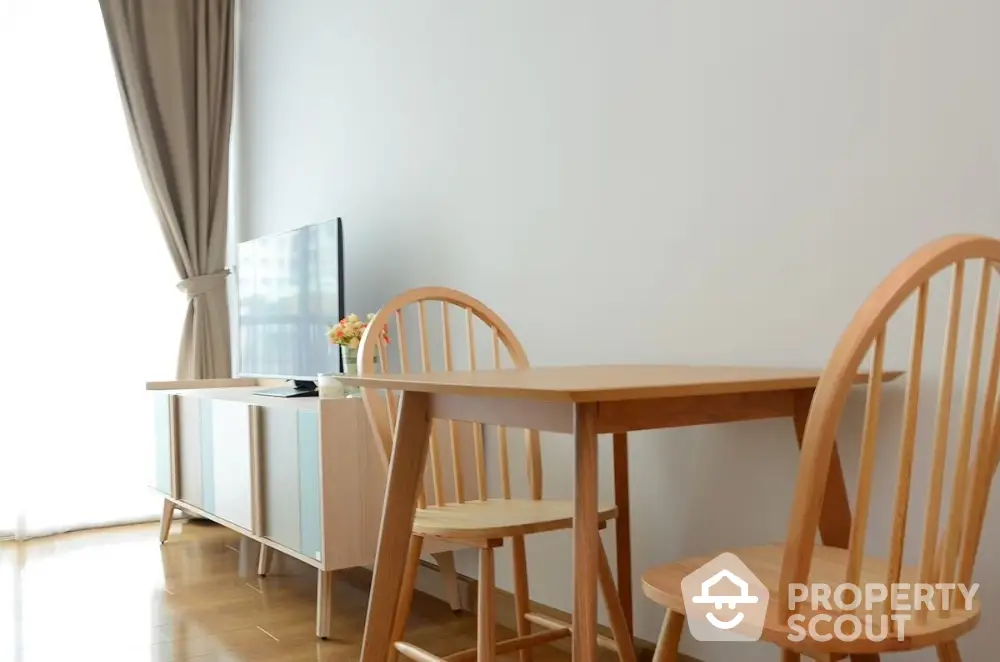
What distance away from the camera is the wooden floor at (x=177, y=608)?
2.41 metres

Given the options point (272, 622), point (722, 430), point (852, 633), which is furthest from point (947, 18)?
point (272, 622)

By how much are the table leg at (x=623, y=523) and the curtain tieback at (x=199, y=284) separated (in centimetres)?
281

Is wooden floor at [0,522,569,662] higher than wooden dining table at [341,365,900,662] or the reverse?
the reverse

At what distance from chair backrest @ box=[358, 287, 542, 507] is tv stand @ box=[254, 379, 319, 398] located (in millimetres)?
391

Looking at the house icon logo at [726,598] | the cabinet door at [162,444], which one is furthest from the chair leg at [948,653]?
the cabinet door at [162,444]

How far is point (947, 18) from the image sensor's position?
1604 mm

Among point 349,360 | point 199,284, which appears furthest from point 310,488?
point 199,284

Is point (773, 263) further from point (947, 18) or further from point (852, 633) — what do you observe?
point (852, 633)

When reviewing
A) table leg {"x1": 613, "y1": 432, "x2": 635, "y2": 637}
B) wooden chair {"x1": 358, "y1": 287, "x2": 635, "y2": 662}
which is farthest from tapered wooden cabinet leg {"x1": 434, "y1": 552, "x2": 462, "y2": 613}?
table leg {"x1": 613, "y1": 432, "x2": 635, "y2": 637}

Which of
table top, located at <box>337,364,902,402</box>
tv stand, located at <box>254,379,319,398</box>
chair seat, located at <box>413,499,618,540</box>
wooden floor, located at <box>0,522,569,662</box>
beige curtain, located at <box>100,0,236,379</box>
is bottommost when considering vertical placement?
wooden floor, located at <box>0,522,569,662</box>

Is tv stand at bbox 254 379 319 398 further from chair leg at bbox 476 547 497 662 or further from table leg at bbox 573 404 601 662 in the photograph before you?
table leg at bbox 573 404 601 662

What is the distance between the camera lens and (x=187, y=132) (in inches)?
168

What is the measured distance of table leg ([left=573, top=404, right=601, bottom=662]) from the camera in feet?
4.09

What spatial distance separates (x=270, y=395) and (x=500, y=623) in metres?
1.17
